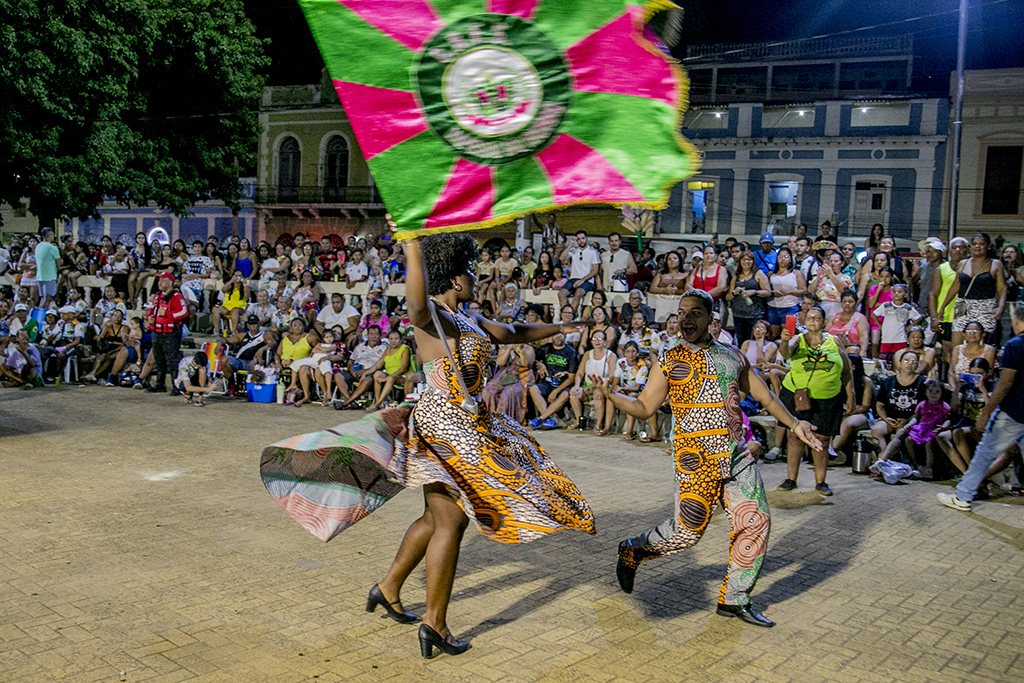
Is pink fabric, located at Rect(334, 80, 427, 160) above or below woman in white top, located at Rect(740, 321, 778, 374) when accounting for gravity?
above

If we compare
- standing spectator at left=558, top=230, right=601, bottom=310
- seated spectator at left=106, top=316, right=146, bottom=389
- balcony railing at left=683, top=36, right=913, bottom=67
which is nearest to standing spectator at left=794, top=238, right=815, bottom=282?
standing spectator at left=558, top=230, right=601, bottom=310

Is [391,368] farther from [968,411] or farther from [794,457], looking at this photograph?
[968,411]

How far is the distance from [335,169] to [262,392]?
83.9 ft

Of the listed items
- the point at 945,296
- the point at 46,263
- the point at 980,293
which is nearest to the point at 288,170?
the point at 46,263

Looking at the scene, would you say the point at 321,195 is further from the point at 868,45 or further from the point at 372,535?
the point at 372,535

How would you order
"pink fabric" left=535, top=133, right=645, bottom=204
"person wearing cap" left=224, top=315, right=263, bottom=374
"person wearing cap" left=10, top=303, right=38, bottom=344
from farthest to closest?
"person wearing cap" left=10, top=303, right=38, bottom=344, "person wearing cap" left=224, top=315, right=263, bottom=374, "pink fabric" left=535, top=133, right=645, bottom=204

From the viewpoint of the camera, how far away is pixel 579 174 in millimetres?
3787

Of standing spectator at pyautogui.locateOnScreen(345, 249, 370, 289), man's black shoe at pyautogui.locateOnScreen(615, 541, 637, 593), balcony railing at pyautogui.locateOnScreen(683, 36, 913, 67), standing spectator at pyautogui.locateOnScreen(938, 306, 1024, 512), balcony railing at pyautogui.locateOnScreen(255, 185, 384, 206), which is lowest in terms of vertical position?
man's black shoe at pyautogui.locateOnScreen(615, 541, 637, 593)

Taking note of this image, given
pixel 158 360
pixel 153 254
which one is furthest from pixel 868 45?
pixel 158 360

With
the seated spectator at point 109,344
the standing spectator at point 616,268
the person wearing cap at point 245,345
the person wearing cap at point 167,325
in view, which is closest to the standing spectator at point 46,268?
the seated spectator at point 109,344

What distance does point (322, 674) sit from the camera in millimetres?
3891

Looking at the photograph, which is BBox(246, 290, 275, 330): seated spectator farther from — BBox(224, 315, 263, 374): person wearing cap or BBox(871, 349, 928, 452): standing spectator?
BBox(871, 349, 928, 452): standing spectator

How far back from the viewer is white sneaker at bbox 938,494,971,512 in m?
7.62

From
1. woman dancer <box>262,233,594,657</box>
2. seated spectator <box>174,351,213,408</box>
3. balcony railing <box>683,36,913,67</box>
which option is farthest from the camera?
balcony railing <box>683,36,913,67</box>
